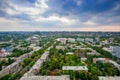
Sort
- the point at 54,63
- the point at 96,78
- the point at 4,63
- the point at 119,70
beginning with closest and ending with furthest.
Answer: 1. the point at 96,78
2. the point at 119,70
3. the point at 54,63
4. the point at 4,63

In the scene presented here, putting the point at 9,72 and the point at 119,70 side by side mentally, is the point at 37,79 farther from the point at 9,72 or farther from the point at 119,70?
the point at 119,70

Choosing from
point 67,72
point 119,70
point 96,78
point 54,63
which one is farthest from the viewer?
point 54,63

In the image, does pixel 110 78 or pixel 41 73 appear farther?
pixel 41 73

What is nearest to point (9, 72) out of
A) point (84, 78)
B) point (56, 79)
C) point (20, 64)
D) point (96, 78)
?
point (20, 64)

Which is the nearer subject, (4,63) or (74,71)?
(74,71)

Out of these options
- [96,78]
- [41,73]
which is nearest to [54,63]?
[41,73]

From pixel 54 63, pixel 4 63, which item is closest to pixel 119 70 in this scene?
pixel 54 63

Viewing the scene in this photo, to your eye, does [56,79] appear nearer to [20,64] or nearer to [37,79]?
[37,79]

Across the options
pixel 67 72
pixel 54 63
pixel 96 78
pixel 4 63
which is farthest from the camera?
pixel 4 63

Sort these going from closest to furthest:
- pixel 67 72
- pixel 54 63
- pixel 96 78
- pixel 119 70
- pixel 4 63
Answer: pixel 96 78 < pixel 67 72 < pixel 119 70 < pixel 54 63 < pixel 4 63
